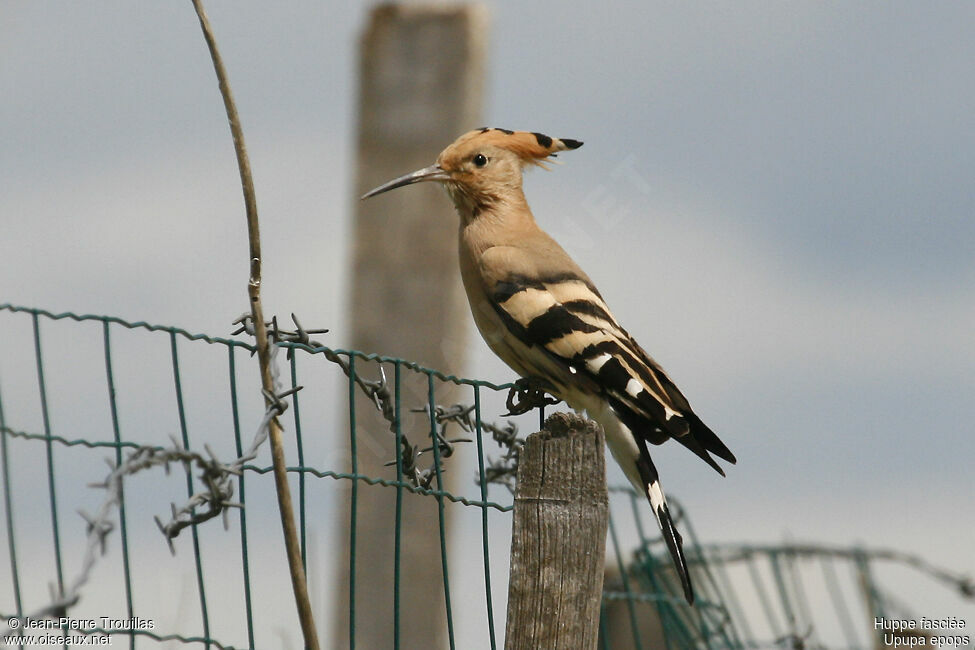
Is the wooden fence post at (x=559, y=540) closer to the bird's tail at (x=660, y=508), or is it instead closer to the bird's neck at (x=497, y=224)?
the bird's tail at (x=660, y=508)

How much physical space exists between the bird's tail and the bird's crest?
1.36m

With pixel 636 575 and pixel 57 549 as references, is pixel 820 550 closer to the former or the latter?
pixel 636 575

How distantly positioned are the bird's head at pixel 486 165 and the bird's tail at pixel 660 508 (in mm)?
→ 1273

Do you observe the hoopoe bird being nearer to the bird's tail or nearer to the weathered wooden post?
the bird's tail

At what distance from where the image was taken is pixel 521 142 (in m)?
4.83

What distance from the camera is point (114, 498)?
77.1 inches

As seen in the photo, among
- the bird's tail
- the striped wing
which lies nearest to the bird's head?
the striped wing

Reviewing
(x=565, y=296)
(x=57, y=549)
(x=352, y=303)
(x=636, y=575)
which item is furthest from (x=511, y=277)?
(x=352, y=303)

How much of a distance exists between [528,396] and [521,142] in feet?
3.55

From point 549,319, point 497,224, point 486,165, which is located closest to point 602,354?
point 549,319

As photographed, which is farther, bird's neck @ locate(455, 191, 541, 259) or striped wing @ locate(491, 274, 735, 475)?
bird's neck @ locate(455, 191, 541, 259)

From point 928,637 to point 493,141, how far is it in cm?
245

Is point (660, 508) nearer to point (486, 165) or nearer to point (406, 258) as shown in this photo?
point (486, 165)

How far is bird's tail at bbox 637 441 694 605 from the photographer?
3688 millimetres
